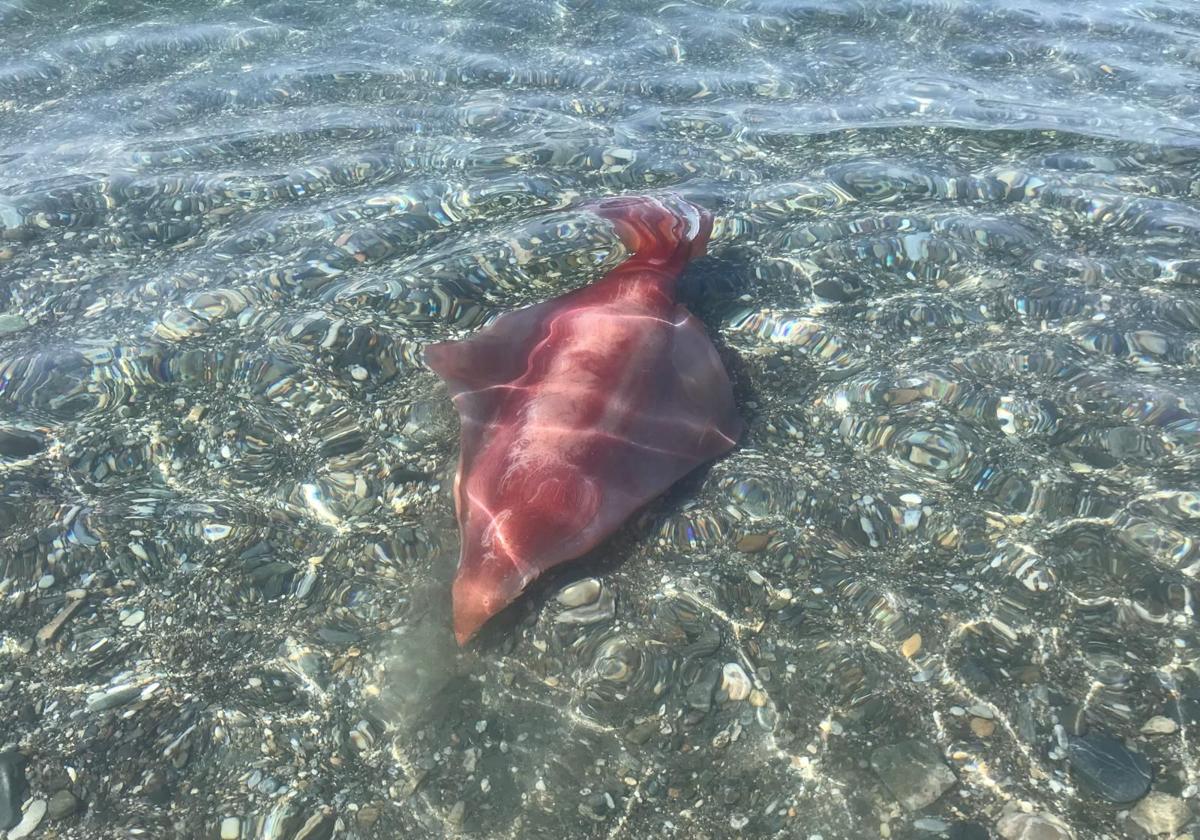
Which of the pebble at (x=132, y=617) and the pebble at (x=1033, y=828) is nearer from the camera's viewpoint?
the pebble at (x=1033, y=828)

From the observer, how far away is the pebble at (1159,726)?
9.45 feet

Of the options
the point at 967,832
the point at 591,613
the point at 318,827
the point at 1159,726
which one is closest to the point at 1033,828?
the point at 967,832

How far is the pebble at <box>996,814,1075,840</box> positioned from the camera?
2.64 metres

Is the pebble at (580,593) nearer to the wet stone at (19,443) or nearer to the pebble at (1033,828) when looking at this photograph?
the pebble at (1033,828)

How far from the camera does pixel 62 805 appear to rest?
8.77 ft

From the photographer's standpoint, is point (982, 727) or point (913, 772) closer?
point (913, 772)

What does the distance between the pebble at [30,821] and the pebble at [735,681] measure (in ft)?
8.34

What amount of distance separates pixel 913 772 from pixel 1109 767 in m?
0.72

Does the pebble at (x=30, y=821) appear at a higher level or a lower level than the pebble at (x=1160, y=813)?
lower

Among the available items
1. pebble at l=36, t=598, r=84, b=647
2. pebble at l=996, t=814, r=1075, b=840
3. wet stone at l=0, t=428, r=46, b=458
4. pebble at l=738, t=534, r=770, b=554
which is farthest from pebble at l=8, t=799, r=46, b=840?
pebble at l=996, t=814, r=1075, b=840

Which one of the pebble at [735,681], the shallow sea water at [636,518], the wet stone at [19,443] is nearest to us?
the shallow sea water at [636,518]

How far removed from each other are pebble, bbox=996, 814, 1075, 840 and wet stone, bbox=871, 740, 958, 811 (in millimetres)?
204

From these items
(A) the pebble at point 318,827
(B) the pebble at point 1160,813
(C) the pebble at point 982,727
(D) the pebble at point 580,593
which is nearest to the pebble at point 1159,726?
(B) the pebble at point 1160,813

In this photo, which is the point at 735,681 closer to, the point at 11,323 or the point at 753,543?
the point at 753,543
